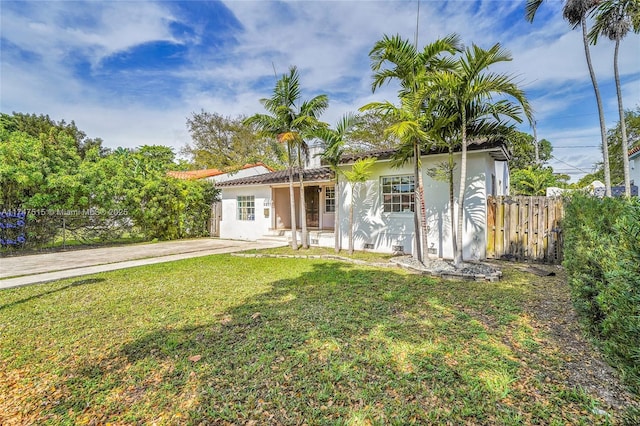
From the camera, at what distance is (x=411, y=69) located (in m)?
7.69

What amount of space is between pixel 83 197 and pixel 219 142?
25.5m

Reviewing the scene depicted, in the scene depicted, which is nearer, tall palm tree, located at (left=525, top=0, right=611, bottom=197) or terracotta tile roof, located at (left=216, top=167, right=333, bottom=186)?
tall palm tree, located at (left=525, top=0, right=611, bottom=197)

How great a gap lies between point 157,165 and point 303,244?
1030cm

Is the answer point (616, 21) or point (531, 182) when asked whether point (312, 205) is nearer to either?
point (531, 182)

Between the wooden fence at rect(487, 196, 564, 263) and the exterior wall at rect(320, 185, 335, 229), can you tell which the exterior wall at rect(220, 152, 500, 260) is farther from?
the exterior wall at rect(320, 185, 335, 229)

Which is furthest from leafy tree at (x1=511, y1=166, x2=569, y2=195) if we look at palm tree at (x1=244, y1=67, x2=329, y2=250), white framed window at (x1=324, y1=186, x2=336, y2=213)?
palm tree at (x1=244, y1=67, x2=329, y2=250)

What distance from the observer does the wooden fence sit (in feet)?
28.7

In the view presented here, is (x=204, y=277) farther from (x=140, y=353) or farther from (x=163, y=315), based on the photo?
(x=140, y=353)

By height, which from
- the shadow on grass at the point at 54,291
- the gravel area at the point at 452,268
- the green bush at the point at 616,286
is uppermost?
the green bush at the point at 616,286

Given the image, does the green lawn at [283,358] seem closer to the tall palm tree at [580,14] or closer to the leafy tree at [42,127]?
the tall palm tree at [580,14]

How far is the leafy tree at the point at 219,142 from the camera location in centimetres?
3494

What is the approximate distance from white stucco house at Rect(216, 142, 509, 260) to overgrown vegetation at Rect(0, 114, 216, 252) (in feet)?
11.1

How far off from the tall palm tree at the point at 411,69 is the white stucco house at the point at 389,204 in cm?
191

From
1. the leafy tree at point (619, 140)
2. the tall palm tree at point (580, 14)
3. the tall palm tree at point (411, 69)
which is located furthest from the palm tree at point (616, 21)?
the leafy tree at point (619, 140)
